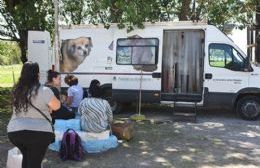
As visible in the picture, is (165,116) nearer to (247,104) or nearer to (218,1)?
(247,104)

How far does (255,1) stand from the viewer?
61.5ft

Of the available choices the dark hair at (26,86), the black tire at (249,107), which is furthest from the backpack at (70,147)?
the black tire at (249,107)

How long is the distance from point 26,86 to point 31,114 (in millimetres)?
321

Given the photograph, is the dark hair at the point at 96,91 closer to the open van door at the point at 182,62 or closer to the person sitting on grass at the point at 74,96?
the person sitting on grass at the point at 74,96

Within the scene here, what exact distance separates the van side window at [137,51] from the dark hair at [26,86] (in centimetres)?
842

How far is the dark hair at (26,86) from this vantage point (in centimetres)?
541

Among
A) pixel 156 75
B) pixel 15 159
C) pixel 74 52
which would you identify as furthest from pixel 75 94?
pixel 15 159

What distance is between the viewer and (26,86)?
17.8 feet

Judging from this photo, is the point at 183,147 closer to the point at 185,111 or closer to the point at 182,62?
the point at 185,111

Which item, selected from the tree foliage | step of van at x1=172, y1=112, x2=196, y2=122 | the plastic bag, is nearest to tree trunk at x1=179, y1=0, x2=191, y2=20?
the tree foliage

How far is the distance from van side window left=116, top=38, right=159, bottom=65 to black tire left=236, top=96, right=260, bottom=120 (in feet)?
8.67

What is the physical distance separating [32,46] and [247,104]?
8.06 metres

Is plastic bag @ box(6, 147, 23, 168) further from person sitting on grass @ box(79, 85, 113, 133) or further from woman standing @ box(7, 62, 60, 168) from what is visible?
person sitting on grass @ box(79, 85, 113, 133)

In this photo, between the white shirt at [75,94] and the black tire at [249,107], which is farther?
the black tire at [249,107]
